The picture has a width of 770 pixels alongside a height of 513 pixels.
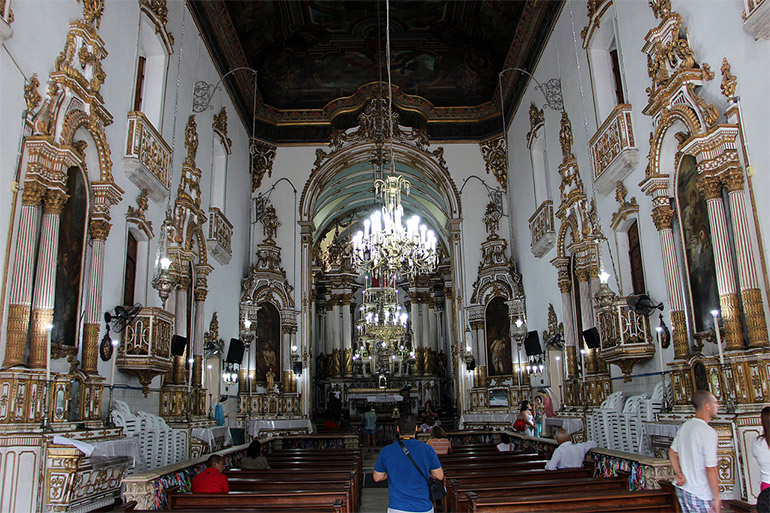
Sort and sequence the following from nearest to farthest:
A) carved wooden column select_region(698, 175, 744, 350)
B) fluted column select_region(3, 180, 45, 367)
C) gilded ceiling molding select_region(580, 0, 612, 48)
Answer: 1. fluted column select_region(3, 180, 45, 367)
2. carved wooden column select_region(698, 175, 744, 350)
3. gilded ceiling molding select_region(580, 0, 612, 48)

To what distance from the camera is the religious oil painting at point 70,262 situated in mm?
7609

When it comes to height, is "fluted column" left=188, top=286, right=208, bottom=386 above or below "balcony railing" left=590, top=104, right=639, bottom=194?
below

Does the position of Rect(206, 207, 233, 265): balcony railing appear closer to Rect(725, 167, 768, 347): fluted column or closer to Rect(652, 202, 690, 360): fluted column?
Rect(652, 202, 690, 360): fluted column

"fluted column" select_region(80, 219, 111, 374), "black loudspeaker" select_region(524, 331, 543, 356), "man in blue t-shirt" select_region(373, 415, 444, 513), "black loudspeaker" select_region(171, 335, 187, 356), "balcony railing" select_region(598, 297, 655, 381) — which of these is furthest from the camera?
"black loudspeaker" select_region(524, 331, 543, 356)

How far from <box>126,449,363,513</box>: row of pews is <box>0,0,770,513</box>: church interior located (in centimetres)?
11

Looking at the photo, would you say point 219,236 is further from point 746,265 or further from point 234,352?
point 746,265

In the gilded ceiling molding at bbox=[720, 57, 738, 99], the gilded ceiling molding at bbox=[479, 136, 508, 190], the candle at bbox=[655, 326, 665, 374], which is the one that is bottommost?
the candle at bbox=[655, 326, 665, 374]

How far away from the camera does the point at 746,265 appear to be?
22.4 feet

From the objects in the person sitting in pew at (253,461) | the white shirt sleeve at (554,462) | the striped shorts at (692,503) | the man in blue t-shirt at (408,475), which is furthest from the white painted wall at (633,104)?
the person sitting in pew at (253,461)

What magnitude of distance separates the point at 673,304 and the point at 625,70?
428 cm

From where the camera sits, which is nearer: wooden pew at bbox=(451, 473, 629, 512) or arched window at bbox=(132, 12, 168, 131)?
wooden pew at bbox=(451, 473, 629, 512)

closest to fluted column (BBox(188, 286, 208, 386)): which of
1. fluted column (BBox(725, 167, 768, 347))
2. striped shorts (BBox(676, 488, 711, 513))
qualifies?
fluted column (BBox(725, 167, 768, 347))

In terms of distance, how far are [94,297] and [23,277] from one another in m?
1.84

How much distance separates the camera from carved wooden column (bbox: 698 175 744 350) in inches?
273
